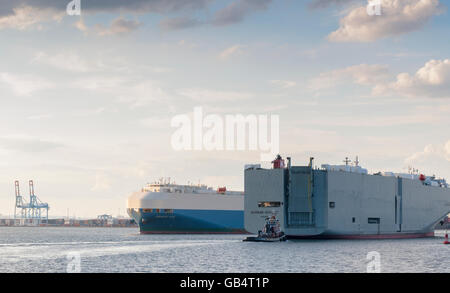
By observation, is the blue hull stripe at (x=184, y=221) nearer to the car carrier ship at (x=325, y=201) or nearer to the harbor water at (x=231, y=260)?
the car carrier ship at (x=325, y=201)

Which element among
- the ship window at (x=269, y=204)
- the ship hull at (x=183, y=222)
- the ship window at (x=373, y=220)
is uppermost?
the ship window at (x=269, y=204)

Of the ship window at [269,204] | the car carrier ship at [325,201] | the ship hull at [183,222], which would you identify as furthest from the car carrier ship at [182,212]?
the ship window at [269,204]

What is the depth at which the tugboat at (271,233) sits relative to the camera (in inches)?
3125

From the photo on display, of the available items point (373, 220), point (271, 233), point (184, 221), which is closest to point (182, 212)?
point (184, 221)

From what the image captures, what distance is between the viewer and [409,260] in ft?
187

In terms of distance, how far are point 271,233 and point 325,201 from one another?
8.99 metres

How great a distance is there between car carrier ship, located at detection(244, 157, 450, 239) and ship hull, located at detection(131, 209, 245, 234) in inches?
1531

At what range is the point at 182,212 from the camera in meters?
126

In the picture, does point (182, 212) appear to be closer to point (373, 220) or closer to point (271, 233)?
point (373, 220)

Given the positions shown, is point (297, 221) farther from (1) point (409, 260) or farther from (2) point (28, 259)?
(2) point (28, 259)

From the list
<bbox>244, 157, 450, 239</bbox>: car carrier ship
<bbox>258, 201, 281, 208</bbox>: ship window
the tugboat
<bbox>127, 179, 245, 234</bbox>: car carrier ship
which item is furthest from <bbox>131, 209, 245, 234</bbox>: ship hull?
the tugboat

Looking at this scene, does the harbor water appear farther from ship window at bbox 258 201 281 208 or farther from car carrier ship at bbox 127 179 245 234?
car carrier ship at bbox 127 179 245 234
